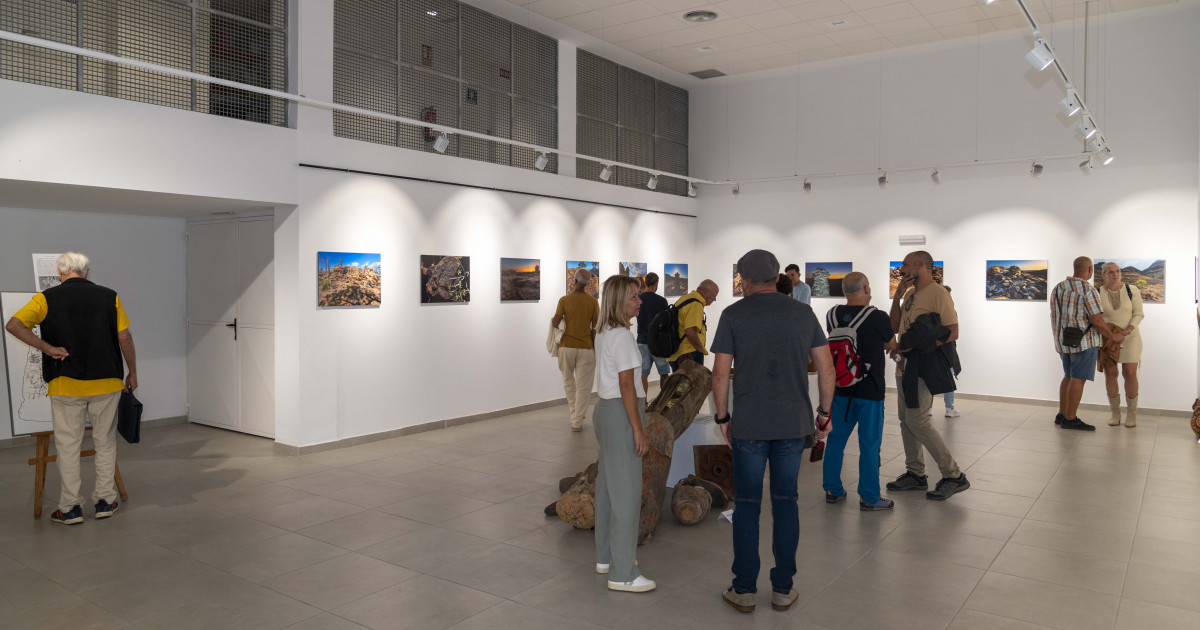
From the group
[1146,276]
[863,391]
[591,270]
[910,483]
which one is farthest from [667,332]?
[1146,276]

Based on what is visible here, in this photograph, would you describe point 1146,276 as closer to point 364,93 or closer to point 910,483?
point 910,483

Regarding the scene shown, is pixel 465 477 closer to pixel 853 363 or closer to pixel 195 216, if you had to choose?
pixel 853 363

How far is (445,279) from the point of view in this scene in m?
9.10

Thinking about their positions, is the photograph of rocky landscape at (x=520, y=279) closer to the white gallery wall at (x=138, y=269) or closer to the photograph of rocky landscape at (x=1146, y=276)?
the white gallery wall at (x=138, y=269)

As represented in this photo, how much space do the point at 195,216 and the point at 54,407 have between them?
4010mm

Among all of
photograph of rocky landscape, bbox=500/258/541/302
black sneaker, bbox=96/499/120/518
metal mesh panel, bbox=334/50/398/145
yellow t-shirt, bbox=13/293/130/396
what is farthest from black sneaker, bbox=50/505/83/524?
photograph of rocky landscape, bbox=500/258/541/302

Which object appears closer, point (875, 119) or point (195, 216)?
point (195, 216)

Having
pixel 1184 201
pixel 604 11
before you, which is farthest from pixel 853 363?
pixel 1184 201

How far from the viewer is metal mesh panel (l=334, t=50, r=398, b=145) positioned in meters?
8.07

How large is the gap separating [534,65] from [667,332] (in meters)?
4.82

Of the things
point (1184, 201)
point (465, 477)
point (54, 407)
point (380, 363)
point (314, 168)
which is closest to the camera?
point (54, 407)

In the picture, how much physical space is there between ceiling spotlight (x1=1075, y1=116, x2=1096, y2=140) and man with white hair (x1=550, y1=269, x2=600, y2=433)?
5.64 metres

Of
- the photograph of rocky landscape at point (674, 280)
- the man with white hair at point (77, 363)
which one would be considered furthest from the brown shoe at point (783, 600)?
the photograph of rocky landscape at point (674, 280)

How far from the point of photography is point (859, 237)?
40.1ft
